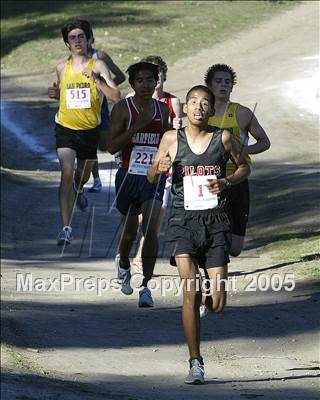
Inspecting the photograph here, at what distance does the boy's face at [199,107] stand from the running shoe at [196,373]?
1.73m

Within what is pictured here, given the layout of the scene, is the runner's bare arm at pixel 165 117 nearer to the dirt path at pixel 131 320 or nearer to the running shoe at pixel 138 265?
the dirt path at pixel 131 320

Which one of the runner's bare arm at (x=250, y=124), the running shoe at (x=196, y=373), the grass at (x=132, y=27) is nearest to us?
the running shoe at (x=196, y=373)

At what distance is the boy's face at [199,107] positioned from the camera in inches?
384

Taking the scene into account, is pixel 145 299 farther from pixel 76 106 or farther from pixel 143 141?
pixel 76 106

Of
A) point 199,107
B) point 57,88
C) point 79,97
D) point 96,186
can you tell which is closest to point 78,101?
point 79,97

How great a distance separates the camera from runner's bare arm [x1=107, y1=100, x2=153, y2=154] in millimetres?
11539

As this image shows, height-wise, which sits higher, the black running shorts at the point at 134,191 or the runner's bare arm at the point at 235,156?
the runner's bare arm at the point at 235,156

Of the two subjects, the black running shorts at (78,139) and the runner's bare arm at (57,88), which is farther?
the black running shorts at (78,139)

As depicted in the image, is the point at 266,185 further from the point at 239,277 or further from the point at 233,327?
the point at 233,327

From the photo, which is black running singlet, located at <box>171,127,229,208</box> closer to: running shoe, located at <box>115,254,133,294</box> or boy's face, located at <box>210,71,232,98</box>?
boy's face, located at <box>210,71,232,98</box>

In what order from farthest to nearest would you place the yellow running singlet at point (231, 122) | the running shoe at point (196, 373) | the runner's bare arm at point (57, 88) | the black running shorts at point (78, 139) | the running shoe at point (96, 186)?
the running shoe at point (96, 186)
the black running shorts at point (78, 139)
the runner's bare arm at point (57, 88)
the yellow running singlet at point (231, 122)
the running shoe at point (196, 373)

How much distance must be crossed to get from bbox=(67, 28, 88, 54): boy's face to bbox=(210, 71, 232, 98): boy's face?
7.93 feet

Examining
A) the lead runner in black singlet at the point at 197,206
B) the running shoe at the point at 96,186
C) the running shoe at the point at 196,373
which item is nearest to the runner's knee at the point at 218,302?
the lead runner in black singlet at the point at 197,206

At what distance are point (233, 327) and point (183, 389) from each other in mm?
2384
